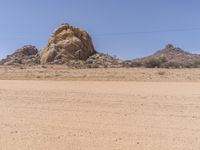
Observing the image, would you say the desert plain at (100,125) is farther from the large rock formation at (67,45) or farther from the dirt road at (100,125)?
the large rock formation at (67,45)

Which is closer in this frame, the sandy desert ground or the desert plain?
the desert plain

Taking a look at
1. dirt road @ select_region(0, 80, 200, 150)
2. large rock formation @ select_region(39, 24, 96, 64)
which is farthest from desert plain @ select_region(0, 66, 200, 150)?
large rock formation @ select_region(39, 24, 96, 64)

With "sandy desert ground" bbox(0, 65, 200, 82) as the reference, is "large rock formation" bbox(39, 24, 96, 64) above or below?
above

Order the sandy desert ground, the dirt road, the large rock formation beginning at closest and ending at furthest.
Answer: the dirt road < the sandy desert ground < the large rock formation

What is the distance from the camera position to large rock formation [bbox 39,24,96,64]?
210 feet

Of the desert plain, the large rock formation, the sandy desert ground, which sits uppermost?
the large rock formation

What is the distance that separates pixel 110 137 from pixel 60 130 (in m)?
1.41

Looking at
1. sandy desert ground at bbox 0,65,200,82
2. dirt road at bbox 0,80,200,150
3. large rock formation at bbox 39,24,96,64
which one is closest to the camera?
dirt road at bbox 0,80,200,150

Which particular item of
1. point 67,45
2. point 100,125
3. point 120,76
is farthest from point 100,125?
point 67,45

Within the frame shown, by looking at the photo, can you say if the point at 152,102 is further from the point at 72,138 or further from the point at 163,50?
the point at 163,50

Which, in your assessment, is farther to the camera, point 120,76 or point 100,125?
point 120,76

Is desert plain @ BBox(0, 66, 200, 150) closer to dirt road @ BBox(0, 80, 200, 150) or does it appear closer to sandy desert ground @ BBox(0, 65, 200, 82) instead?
dirt road @ BBox(0, 80, 200, 150)

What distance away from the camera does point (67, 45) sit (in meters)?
65.5

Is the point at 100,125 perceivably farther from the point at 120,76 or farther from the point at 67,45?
the point at 67,45
